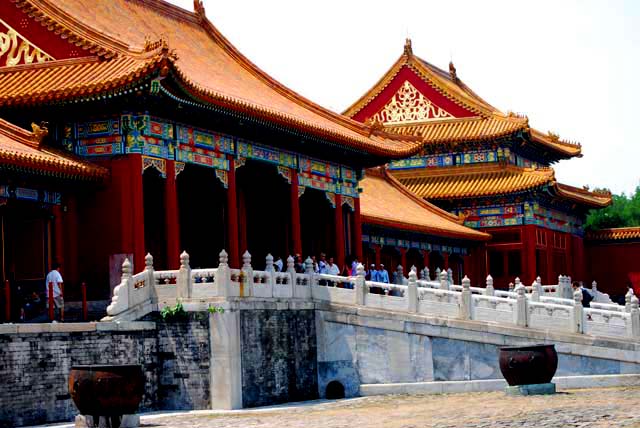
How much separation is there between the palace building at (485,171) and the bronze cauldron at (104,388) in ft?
112

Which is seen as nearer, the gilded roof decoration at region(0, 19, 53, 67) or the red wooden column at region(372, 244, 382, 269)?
the gilded roof decoration at region(0, 19, 53, 67)

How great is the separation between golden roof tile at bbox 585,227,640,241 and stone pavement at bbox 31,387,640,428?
113ft

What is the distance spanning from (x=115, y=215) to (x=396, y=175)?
30858 millimetres

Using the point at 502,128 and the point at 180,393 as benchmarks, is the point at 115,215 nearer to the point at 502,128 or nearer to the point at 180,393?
the point at 180,393

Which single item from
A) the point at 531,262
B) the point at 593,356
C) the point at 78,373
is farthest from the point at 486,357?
the point at 531,262

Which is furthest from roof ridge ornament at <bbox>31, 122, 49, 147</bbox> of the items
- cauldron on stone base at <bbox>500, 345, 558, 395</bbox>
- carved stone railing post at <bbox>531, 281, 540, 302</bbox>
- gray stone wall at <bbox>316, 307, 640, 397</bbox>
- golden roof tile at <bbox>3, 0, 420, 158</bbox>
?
carved stone railing post at <bbox>531, 281, 540, 302</bbox>

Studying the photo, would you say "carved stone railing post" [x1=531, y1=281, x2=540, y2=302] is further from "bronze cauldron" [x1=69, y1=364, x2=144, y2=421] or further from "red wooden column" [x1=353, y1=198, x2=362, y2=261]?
"bronze cauldron" [x1=69, y1=364, x2=144, y2=421]

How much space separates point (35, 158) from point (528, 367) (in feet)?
32.5

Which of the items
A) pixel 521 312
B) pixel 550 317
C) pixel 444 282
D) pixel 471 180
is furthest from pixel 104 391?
pixel 471 180

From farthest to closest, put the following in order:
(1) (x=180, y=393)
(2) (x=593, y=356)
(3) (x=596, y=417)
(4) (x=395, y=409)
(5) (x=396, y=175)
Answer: (5) (x=396, y=175), (2) (x=593, y=356), (1) (x=180, y=393), (4) (x=395, y=409), (3) (x=596, y=417)

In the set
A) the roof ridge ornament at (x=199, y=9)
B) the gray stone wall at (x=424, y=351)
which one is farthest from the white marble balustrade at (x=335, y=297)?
the roof ridge ornament at (x=199, y=9)

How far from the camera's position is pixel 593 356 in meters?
28.8

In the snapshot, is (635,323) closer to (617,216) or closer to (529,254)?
(529,254)

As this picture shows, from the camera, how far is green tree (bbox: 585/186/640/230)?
7969 cm
